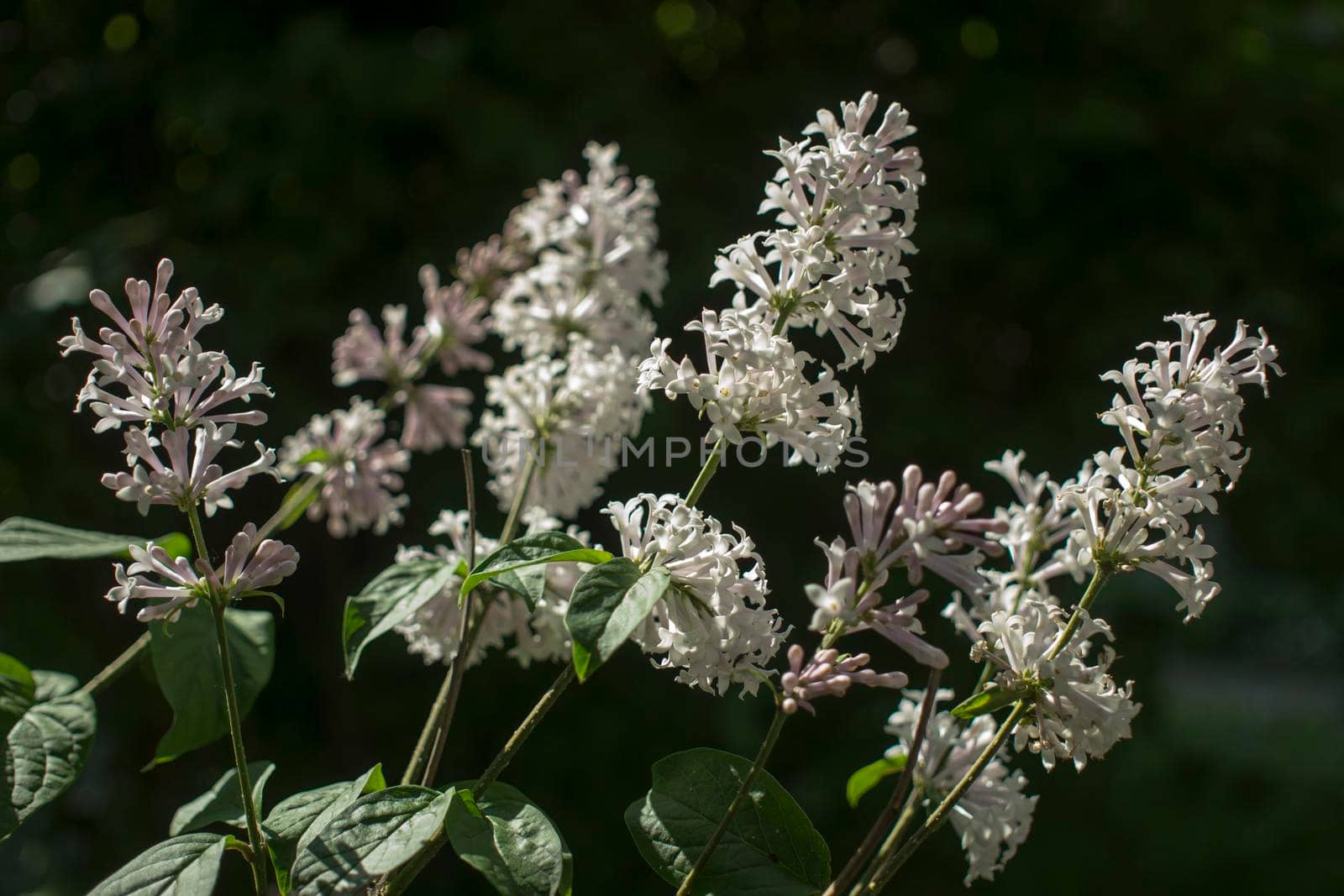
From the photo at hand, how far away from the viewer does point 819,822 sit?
220 centimetres

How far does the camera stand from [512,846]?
1.56 feet

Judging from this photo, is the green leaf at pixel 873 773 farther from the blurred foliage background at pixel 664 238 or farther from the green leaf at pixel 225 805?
the blurred foliage background at pixel 664 238

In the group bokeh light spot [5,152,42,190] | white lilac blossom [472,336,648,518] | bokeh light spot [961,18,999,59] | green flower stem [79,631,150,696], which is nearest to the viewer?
green flower stem [79,631,150,696]

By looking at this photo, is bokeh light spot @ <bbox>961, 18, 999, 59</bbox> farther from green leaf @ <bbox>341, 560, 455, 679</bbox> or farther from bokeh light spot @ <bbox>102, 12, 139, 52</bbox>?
green leaf @ <bbox>341, 560, 455, 679</bbox>

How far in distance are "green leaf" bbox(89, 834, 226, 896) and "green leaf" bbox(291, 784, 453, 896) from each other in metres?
0.04

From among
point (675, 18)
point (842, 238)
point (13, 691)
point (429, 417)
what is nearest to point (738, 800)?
point (842, 238)

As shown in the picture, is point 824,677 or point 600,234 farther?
point 600,234

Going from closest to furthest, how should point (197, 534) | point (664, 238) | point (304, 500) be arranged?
point (197, 534) < point (304, 500) < point (664, 238)

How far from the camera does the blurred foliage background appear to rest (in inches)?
79.4

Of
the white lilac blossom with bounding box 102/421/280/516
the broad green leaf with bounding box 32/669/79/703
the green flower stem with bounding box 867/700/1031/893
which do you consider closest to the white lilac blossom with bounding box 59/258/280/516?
the white lilac blossom with bounding box 102/421/280/516

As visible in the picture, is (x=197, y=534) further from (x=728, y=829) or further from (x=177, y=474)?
(x=728, y=829)

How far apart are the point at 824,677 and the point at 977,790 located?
219 mm

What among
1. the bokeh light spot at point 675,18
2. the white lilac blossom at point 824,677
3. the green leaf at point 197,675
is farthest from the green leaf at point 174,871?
the bokeh light spot at point 675,18

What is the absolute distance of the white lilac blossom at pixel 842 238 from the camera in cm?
55
